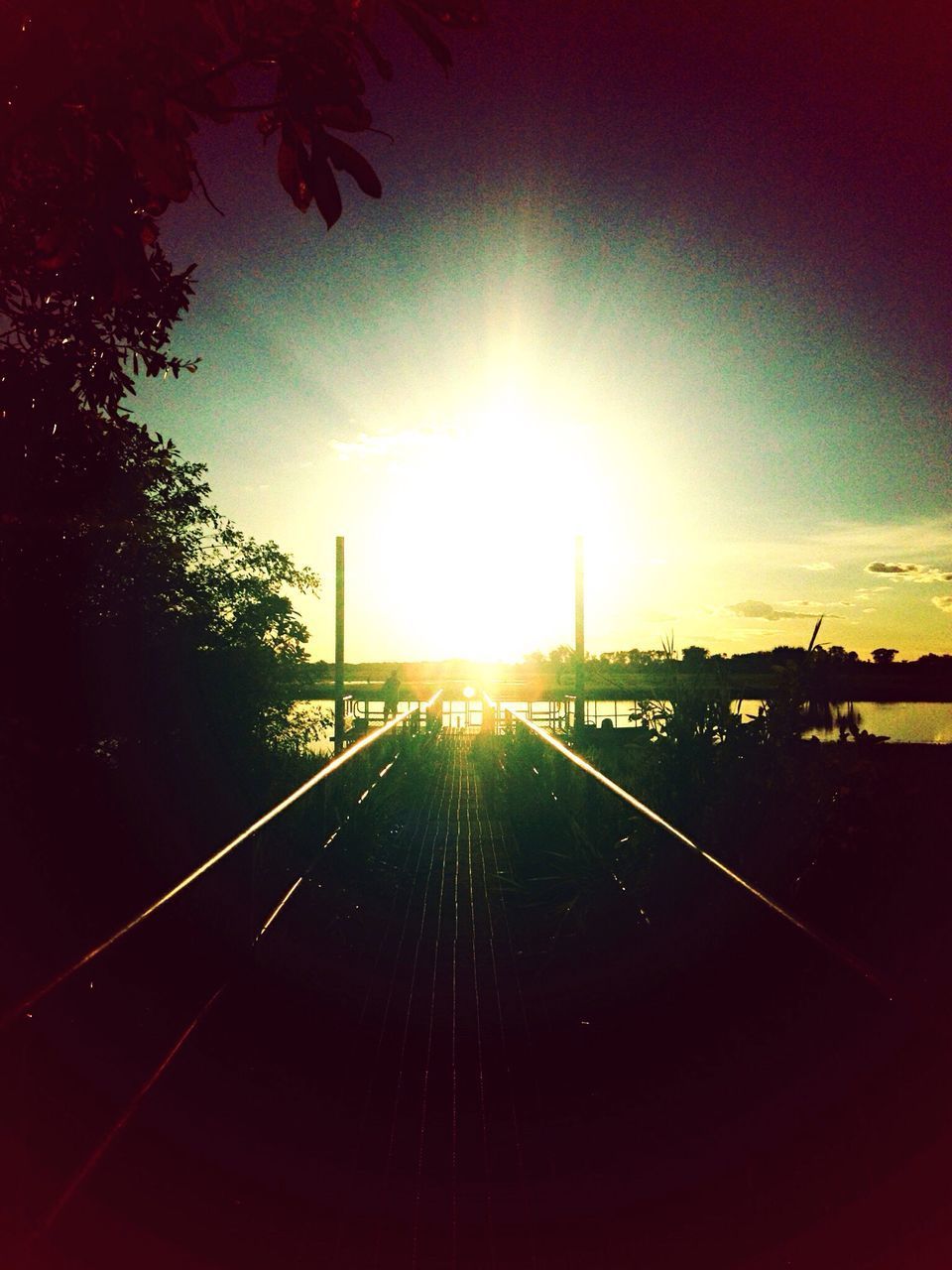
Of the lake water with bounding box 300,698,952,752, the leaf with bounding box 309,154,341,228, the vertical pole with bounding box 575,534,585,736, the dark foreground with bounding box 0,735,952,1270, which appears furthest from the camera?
the vertical pole with bounding box 575,534,585,736

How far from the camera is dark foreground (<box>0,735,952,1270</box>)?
293cm

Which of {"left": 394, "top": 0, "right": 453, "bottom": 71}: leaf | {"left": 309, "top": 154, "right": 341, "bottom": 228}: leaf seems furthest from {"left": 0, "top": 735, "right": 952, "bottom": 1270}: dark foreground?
{"left": 394, "top": 0, "right": 453, "bottom": 71}: leaf

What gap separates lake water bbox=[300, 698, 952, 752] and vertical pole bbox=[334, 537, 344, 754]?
0.45 metres

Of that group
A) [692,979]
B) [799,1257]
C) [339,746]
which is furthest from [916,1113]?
[339,746]

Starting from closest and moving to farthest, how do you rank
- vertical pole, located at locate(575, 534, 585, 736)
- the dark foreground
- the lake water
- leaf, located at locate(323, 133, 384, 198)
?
1. leaf, located at locate(323, 133, 384, 198)
2. the dark foreground
3. the lake water
4. vertical pole, located at locate(575, 534, 585, 736)

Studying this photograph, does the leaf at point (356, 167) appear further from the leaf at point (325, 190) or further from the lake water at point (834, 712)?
the lake water at point (834, 712)

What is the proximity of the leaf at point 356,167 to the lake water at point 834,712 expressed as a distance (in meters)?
6.82

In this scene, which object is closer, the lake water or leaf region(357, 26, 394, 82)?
Result: leaf region(357, 26, 394, 82)

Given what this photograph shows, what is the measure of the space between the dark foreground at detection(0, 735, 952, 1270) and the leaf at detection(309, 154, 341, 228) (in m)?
2.17

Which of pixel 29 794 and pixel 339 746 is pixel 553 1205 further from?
pixel 339 746

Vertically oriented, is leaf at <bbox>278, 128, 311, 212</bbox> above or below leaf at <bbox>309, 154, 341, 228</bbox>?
above

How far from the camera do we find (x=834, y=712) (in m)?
8.95

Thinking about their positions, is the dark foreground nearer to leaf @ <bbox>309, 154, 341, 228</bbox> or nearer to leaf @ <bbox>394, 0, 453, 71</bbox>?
leaf @ <bbox>309, 154, 341, 228</bbox>

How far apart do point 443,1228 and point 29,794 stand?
34.0 ft
